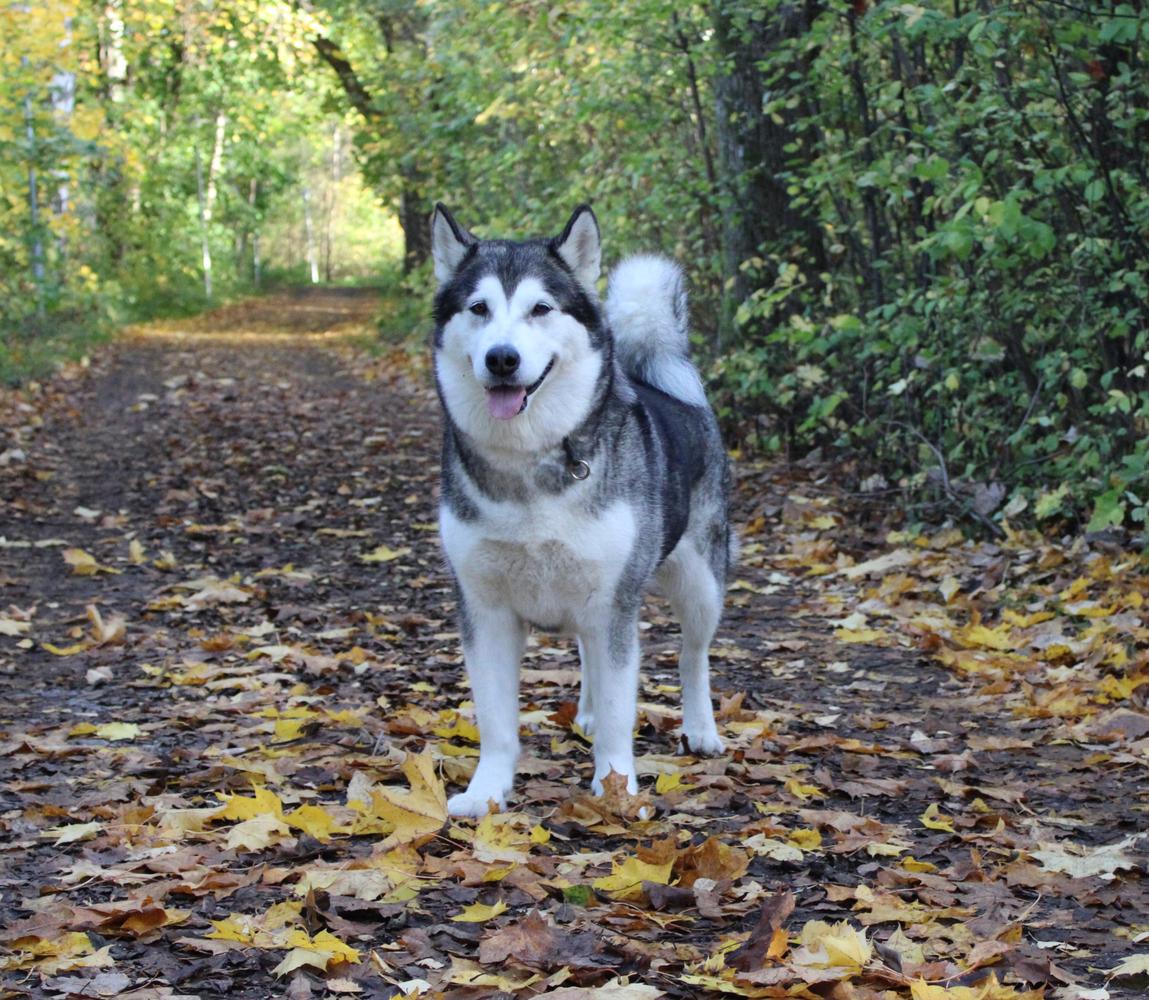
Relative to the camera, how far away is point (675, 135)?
1185 cm

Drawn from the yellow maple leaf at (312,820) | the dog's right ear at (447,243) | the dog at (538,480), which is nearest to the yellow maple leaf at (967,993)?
the dog at (538,480)

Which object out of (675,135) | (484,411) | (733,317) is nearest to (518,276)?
(484,411)

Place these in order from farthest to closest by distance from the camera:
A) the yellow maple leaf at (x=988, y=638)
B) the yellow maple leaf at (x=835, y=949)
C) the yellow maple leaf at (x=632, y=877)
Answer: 1. the yellow maple leaf at (x=988, y=638)
2. the yellow maple leaf at (x=632, y=877)
3. the yellow maple leaf at (x=835, y=949)

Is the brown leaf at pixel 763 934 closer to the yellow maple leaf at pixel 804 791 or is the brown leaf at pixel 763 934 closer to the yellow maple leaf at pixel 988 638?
the yellow maple leaf at pixel 804 791

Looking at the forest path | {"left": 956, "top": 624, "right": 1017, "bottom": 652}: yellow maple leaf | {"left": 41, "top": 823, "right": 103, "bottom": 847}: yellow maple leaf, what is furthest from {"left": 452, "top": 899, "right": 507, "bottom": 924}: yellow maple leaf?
{"left": 956, "top": 624, "right": 1017, "bottom": 652}: yellow maple leaf

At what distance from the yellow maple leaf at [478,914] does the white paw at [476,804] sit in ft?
2.55

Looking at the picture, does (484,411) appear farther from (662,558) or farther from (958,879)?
(958,879)

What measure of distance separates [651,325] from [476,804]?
182 centimetres

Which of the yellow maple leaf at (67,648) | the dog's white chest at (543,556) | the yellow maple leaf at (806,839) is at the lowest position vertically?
the yellow maple leaf at (806,839)

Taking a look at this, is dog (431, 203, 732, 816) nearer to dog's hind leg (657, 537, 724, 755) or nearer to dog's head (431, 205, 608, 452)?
dog's head (431, 205, 608, 452)

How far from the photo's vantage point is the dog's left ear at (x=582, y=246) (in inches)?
167

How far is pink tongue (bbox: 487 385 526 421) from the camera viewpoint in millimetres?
3982

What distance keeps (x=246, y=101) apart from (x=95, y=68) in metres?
14.4

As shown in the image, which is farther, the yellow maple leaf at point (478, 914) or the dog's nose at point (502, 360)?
the dog's nose at point (502, 360)
